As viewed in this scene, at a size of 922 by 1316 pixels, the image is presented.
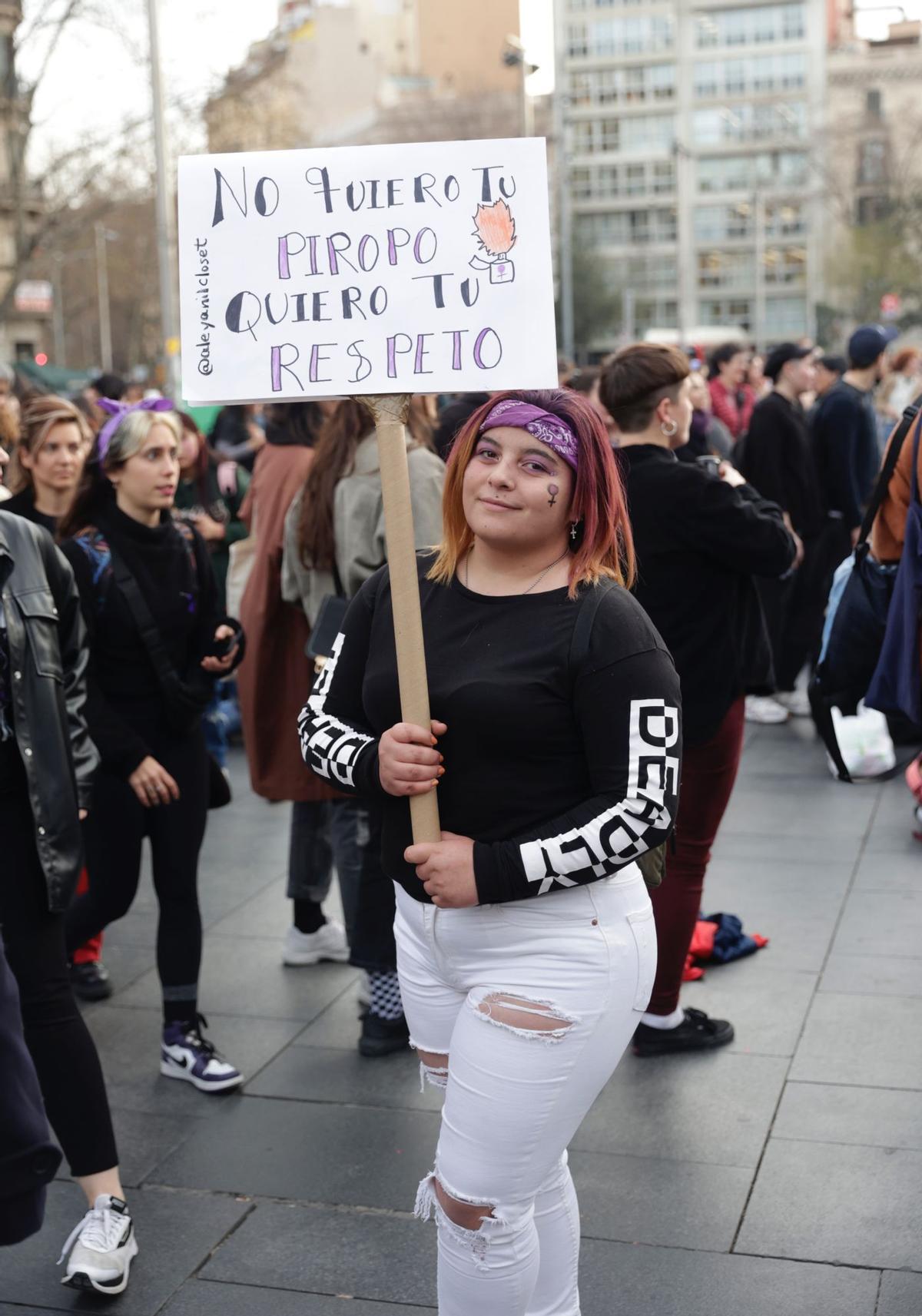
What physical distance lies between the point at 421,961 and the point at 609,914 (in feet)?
1.19

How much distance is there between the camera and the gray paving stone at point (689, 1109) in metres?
4.04

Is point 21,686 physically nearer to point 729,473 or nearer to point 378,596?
point 378,596

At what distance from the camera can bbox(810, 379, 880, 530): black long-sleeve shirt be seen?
30.0 ft

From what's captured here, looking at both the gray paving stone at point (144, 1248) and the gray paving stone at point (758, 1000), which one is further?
the gray paving stone at point (758, 1000)

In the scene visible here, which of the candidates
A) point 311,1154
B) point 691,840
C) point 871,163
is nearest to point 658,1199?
point 311,1154

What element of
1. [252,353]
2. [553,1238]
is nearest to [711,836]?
[553,1238]

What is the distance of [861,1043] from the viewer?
463 centimetres

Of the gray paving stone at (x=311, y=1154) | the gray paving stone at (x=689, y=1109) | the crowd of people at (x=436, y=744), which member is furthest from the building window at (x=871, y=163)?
the gray paving stone at (x=311, y=1154)

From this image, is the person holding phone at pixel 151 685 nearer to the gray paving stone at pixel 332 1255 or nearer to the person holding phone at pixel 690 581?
the gray paving stone at pixel 332 1255

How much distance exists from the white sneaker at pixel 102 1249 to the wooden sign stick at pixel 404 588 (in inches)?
54.8

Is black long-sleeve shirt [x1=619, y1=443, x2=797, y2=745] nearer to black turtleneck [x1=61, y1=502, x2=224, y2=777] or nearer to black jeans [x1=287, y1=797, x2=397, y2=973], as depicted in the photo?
black jeans [x1=287, y1=797, x2=397, y2=973]

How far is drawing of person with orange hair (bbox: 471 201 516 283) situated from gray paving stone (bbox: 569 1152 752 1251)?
7.13 feet

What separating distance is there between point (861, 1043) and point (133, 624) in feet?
8.01

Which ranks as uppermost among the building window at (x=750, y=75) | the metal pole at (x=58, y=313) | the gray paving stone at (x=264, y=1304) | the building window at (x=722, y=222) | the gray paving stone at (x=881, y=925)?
the building window at (x=750, y=75)
